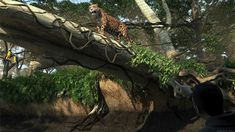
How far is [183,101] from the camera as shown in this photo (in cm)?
1154

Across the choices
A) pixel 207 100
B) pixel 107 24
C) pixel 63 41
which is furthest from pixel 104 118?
pixel 207 100

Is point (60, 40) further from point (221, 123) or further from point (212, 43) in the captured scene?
point (221, 123)

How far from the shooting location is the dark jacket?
207 centimetres

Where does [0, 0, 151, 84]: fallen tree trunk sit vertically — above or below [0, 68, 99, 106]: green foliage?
above

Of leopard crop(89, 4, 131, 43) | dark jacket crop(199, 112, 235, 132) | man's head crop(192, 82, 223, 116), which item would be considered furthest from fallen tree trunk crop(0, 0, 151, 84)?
dark jacket crop(199, 112, 235, 132)

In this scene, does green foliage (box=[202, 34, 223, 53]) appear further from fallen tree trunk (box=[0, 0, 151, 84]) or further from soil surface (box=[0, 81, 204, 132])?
fallen tree trunk (box=[0, 0, 151, 84])

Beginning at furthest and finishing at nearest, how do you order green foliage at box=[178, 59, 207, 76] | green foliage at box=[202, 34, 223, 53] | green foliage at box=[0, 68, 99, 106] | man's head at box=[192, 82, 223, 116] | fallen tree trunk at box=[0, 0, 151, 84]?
1. green foliage at box=[202, 34, 223, 53]
2. green foliage at box=[0, 68, 99, 106]
3. green foliage at box=[178, 59, 207, 76]
4. fallen tree trunk at box=[0, 0, 151, 84]
5. man's head at box=[192, 82, 223, 116]

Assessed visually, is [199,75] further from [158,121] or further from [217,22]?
[217,22]

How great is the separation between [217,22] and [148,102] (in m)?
5.82

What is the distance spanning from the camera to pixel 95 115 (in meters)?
11.5

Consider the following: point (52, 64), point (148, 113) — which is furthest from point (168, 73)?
point (52, 64)

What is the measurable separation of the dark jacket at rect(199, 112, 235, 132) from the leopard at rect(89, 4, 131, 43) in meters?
7.61

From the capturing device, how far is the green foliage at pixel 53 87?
1195cm

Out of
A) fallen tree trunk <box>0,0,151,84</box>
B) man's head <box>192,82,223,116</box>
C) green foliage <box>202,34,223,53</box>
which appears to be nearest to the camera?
man's head <box>192,82,223,116</box>
